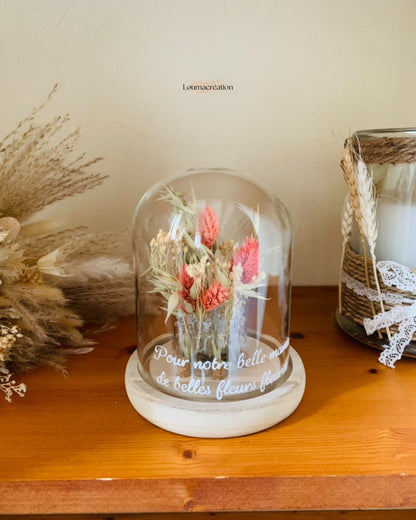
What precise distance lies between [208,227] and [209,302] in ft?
0.28

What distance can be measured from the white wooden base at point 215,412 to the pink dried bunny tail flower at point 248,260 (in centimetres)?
13

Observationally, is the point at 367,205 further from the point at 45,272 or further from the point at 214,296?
the point at 45,272

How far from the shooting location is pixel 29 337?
0.62 metres

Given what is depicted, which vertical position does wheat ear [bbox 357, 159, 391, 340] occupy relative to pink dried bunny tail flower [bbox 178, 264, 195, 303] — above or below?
above

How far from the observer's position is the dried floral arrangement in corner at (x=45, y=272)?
59cm

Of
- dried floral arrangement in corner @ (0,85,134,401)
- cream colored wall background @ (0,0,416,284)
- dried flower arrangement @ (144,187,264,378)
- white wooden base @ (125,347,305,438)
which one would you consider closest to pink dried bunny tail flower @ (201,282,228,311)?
dried flower arrangement @ (144,187,264,378)

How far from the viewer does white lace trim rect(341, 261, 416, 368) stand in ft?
2.01

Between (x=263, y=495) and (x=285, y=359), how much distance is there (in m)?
0.18

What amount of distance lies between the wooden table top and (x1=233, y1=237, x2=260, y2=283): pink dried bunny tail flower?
0.16 meters

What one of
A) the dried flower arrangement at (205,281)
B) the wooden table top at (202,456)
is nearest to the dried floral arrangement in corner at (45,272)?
the wooden table top at (202,456)

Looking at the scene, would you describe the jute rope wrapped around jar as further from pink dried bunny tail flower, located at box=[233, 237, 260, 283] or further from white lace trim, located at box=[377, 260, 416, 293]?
pink dried bunny tail flower, located at box=[233, 237, 260, 283]

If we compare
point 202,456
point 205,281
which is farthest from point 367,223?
point 202,456

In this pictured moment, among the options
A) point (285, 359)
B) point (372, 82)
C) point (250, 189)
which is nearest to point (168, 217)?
point (250, 189)

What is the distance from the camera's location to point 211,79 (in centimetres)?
79
